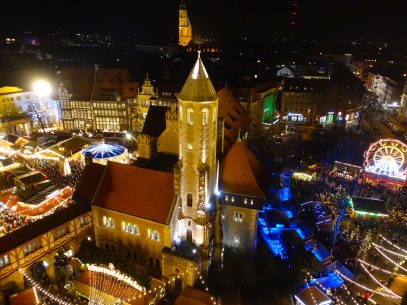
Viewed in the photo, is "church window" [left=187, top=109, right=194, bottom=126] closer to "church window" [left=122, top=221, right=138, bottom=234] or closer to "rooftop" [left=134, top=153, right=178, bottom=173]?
"rooftop" [left=134, top=153, right=178, bottom=173]

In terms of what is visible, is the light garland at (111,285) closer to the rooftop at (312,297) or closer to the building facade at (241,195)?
the building facade at (241,195)

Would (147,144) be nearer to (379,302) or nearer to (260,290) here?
(260,290)

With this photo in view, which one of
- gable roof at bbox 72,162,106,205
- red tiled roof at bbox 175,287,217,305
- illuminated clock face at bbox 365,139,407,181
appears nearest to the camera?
red tiled roof at bbox 175,287,217,305

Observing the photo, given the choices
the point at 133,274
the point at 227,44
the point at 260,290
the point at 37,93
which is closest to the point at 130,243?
the point at 133,274

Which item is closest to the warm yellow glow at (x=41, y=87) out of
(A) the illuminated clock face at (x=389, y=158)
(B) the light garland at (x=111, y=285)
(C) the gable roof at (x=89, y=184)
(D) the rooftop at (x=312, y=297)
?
(C) the gable roof at (x=89, y=184)

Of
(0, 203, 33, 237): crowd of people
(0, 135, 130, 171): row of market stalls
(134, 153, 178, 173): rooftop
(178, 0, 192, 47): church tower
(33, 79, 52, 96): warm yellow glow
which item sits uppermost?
(178, 0, 192, 47): church tower

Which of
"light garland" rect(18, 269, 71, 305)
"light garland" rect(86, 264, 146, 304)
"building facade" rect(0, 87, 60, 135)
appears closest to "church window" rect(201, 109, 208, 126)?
"light garland" rect(86, 264, 146, 304)
